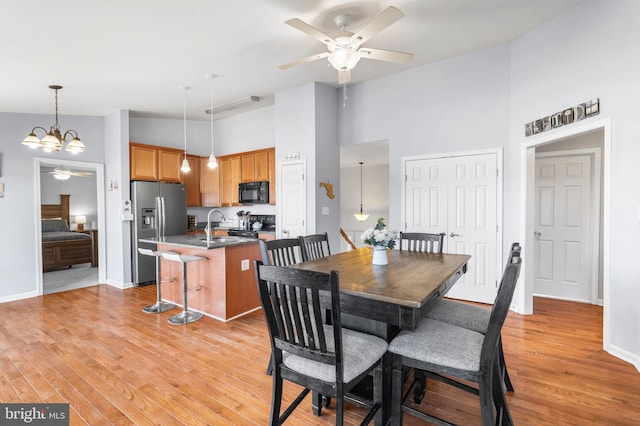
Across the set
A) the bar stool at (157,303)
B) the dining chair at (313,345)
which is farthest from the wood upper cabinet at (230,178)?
the dining chair at (313,345)

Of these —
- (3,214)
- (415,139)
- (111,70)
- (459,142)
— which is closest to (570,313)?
(459,142)

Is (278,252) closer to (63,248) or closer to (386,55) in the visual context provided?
(386,55)

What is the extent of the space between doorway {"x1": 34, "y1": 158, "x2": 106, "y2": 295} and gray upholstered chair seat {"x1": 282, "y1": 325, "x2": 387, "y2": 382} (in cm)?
511

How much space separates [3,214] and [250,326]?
3.95 meters

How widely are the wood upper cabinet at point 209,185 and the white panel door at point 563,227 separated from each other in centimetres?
523

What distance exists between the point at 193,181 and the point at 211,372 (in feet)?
14.5

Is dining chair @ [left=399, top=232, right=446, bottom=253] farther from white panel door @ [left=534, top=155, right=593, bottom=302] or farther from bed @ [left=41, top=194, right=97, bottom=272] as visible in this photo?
bed @ [left=41, top=194, right=97, bottom=272]

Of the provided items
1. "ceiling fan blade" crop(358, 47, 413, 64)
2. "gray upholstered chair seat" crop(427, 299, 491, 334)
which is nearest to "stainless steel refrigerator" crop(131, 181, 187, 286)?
"ceiling fan blade" crop(358, 47, 413, 64)

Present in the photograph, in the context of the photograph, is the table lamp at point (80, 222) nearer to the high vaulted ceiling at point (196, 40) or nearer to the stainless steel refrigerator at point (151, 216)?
the stainless steel refrigerator at point (151, 216)

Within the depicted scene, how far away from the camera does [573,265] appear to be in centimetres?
413

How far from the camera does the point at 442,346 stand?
64.1 inches

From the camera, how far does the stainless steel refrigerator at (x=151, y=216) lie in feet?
17.2

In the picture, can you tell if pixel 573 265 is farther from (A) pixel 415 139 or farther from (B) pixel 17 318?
(B) pixel 17 318

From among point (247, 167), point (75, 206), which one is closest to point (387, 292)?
point (247, 167)
